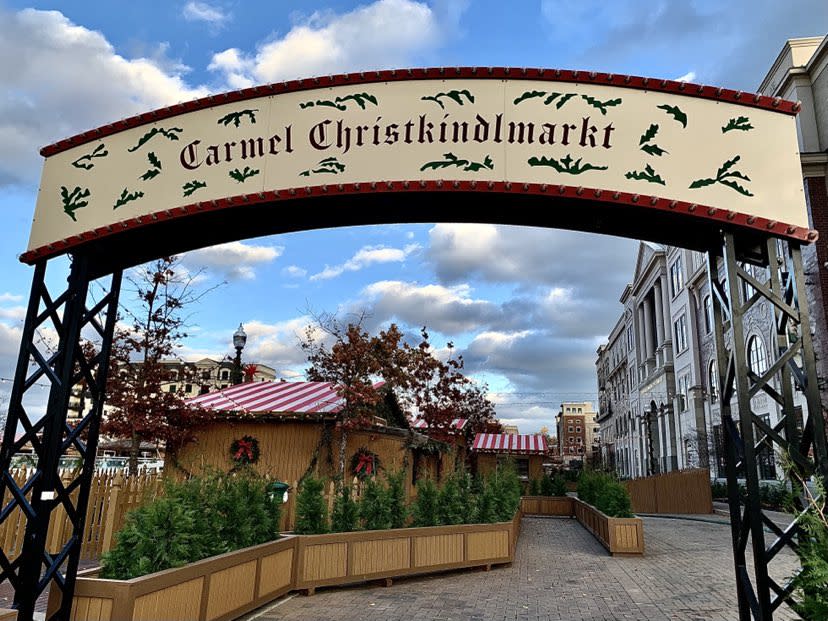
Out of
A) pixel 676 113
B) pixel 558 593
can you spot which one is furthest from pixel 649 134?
pixel 558 593

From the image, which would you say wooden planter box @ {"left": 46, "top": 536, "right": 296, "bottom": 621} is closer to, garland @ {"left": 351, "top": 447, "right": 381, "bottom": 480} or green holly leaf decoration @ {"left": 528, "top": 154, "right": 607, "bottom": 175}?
green holly leaf decoration @ {"left": 528, "top": 154, "right": 607, "bottom": 175}

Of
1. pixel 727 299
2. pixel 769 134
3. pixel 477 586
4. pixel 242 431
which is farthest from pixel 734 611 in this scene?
pixel 242 431

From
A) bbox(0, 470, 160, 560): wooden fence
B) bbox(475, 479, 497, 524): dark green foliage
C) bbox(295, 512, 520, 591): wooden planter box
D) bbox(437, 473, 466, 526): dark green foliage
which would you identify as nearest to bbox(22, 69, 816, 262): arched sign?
bbox(295, 512, 520, 591): wooden planter box

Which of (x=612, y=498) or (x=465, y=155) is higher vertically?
(x=465, y=155)

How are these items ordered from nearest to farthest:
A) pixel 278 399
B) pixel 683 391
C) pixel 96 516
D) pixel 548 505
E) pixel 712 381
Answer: pixel 96 516, pixel 278 399, pixel 548 505, pixel 712 381, pixel 683 391

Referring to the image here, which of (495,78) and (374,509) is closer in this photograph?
(495,78)

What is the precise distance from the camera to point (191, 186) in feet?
22.5

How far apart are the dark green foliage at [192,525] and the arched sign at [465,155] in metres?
3.09

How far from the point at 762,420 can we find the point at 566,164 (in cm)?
308

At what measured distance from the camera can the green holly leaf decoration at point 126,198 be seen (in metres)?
7.01

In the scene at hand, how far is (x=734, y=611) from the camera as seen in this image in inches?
344

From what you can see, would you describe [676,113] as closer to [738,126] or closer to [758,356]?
[738,126]

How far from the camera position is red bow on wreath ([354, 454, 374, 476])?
57.1 ft

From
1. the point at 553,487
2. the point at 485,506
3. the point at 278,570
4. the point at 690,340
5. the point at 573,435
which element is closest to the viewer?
the point at 278,570
